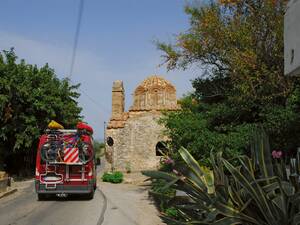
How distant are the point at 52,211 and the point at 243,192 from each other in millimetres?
9248

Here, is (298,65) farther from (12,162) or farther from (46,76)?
→ (12,162)

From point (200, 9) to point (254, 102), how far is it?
4385 millimetres

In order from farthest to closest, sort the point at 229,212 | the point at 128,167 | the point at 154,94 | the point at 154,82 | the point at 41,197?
the point at 154,82 < the point at 154,94 < the point at 128,167 < the point at 41,197 < the point at 229,212

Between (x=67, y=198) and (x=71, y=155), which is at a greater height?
(x=71, y=155)

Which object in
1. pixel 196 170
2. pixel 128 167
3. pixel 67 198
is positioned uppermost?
pixel 196 170

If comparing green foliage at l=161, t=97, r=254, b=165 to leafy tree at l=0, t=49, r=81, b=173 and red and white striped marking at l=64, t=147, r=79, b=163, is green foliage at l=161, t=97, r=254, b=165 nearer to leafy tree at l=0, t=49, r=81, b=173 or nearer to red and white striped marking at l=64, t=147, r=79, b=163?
red and white striped marking at l=64, t=147, r=79, b=163

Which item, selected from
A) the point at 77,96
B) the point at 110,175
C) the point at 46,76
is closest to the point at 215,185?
the point at 110,175

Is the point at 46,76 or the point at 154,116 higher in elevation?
the point at 46,76

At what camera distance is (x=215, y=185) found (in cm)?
583

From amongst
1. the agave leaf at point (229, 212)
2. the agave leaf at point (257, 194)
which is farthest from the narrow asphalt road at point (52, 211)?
the agave leaf at point (257, 194)

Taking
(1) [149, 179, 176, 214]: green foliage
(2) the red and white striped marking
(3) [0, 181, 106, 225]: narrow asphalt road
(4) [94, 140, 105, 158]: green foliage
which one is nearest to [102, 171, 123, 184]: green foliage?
(4) [94, 140, 105, 158]: green foliage

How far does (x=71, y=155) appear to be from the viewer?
1589 centimetres

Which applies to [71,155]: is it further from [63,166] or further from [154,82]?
[154,82]

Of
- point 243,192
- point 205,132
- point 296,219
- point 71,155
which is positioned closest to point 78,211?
point 71,155
